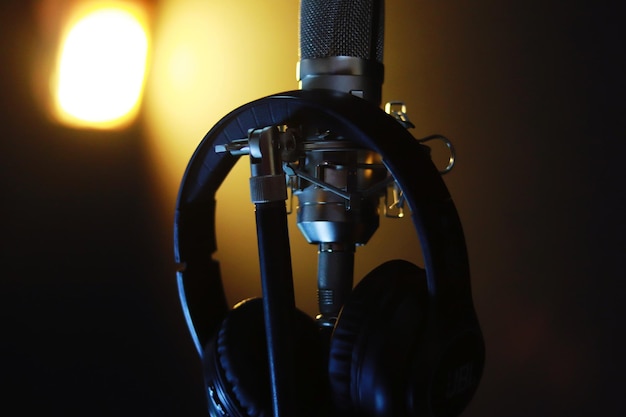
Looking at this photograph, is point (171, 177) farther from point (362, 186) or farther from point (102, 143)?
point (362, 186)

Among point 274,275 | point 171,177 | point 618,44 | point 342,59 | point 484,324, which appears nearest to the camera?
point 274,275

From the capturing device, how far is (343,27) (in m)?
0.78

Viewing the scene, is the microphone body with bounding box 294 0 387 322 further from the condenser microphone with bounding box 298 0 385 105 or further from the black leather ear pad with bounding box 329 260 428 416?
the black leather ear pad with bounding box 329 260 428 416

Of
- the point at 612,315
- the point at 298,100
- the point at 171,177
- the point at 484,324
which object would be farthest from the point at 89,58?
the point at 612,315

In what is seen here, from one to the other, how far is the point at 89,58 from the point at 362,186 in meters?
0.60

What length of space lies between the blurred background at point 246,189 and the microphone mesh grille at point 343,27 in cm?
37

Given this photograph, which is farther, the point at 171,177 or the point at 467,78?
the point at 171,177

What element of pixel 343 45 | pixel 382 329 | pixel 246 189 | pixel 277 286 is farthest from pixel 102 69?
pixel 382 329

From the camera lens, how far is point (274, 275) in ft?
2.24

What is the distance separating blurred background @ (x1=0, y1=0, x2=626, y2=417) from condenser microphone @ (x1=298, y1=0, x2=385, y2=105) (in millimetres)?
366

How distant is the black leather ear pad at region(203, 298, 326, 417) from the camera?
71 centimetres

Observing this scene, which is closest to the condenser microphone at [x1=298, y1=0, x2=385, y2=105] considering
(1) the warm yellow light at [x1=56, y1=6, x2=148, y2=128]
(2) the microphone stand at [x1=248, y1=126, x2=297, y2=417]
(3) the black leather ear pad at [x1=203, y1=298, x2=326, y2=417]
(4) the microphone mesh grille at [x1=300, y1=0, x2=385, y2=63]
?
(4) the microphone mesh grille at [x1=300, y1=0, x2=385, y2=63]

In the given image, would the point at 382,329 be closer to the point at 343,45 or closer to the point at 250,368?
the point at 250,368

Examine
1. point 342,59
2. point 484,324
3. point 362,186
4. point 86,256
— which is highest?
point 342,59
